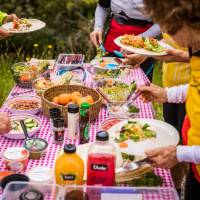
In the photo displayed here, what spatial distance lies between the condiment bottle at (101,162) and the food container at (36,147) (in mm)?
448

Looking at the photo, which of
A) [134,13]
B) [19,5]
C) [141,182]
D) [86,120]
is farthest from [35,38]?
[141,182]

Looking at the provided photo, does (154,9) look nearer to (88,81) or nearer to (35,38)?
(88,81)

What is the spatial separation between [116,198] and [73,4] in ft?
17.3

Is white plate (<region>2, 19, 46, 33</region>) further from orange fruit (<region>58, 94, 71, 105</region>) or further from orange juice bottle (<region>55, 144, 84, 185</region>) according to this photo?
orange juice bottle (<region>55, 144, 84, 185</region>)

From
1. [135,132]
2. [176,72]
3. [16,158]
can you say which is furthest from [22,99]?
[176,72]

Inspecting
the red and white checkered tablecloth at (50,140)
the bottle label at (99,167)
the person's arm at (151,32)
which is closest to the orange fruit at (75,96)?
the red and white checkered tablecloth at (50,140)

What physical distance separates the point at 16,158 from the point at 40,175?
0.18 meters

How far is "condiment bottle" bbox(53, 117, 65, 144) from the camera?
2443 millimetres

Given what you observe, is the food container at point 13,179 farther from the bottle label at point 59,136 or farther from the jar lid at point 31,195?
the bottle label at point 59,136

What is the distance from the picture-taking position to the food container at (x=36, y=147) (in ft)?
7.54

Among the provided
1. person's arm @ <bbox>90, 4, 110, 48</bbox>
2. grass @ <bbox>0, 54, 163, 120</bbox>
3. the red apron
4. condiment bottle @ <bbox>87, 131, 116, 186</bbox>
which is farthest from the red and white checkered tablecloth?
grass @ <bbox>0, 54, 163, 120</bbox>

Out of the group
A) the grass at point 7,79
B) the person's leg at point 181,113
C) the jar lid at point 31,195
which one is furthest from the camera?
the grass at point 7,79

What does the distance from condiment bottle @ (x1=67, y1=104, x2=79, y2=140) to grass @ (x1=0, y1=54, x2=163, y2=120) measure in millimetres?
2369

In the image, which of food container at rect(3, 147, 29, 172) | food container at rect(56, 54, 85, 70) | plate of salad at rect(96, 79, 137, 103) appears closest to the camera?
food container at rect(3, 147, 29, 172)
